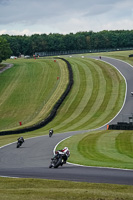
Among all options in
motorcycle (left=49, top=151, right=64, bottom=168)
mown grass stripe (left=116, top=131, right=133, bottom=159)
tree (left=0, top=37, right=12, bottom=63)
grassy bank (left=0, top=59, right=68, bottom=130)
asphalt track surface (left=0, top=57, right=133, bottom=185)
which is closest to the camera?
asphalt track surface (left=0, top=57, right=133, bottom=185)

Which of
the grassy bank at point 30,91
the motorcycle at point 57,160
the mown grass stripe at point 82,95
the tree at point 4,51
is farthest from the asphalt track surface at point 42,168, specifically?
the tree at point 4,51

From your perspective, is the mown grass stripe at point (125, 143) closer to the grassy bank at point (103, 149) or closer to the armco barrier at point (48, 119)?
the grassy bank at point (103, 149)

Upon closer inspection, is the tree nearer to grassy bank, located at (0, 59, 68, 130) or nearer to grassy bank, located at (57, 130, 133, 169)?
grassy bank, located at (0, 59, 68, 130)

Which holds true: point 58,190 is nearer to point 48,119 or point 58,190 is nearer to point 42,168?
point 42,168

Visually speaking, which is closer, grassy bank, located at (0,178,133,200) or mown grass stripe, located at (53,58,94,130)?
grassy bank, located at (0,178,133,200)

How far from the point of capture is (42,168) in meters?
25.1

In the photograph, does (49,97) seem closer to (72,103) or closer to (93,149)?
(72,103)

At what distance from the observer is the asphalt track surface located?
805 inches

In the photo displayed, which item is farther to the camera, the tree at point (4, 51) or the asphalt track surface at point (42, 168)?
the tree at point (4, 51)

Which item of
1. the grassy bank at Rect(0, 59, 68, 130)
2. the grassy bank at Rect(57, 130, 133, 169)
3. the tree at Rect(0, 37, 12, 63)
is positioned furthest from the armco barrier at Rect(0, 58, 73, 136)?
the tree at Rect(0, 37, 12, 63)

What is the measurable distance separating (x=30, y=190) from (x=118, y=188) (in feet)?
11.1

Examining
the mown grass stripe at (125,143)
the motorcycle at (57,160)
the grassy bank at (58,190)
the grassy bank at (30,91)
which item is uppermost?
the grassy bank at (58,190)

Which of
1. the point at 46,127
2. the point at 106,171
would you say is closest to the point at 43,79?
the point at 46,127

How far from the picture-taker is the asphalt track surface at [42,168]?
67.1 feet
